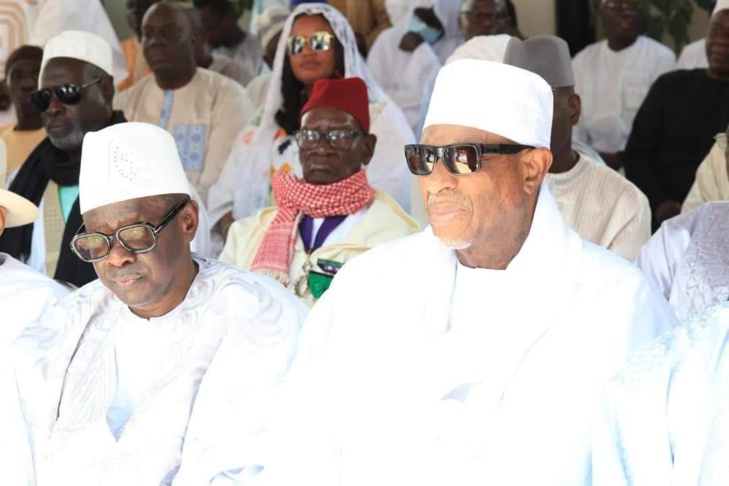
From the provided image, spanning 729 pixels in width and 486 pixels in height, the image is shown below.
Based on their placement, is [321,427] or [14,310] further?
[14,310]

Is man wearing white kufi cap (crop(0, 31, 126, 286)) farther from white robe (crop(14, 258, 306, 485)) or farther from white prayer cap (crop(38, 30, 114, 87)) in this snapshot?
white robe (crop(14, 258, 306, 485))

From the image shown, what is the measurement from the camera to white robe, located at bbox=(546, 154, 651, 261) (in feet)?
18.8

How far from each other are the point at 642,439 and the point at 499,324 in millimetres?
700

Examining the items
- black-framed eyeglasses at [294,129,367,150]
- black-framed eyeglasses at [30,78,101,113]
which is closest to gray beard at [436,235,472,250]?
black-framed eyeglasses at [294,129,367,150]

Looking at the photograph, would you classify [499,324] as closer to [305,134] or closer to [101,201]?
[101,201]

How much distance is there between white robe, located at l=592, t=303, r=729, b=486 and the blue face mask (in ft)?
18.6

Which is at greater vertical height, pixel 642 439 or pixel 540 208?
pixel 540 208

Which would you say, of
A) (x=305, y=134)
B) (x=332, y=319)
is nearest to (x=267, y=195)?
(x=305, y=134)

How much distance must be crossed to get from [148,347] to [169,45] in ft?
12.5

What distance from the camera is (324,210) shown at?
232 inches

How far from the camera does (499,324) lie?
387cm

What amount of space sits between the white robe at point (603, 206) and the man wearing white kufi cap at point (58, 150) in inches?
85.6

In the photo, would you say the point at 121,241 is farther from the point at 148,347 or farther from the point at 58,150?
the point at 58,150

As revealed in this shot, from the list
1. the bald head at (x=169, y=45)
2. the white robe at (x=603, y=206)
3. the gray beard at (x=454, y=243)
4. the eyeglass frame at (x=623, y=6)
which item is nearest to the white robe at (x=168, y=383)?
the gray beard at (x=454, y=243)
